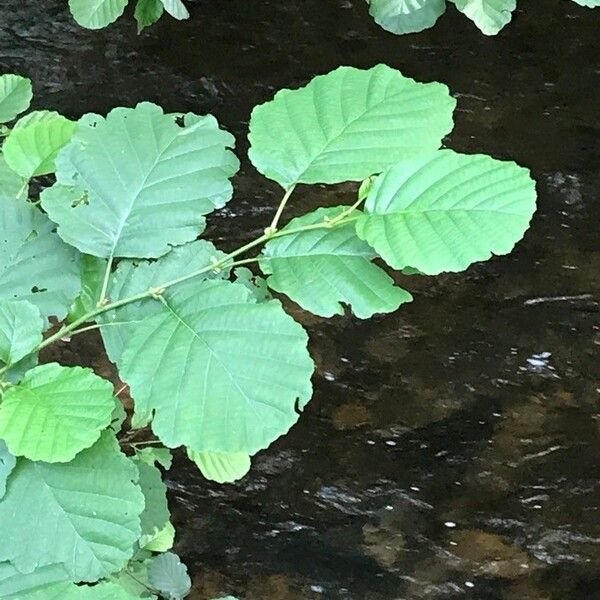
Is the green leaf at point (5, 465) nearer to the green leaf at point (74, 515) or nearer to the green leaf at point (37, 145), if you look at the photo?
the green leaf at point (74, 515)

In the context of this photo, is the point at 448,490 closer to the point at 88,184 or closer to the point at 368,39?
the point at 88,184

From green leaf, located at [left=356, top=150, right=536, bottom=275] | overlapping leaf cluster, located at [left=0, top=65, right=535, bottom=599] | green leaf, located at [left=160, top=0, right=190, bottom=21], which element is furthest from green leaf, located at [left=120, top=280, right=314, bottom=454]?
green leaf, located at [left=160, top=0, right=190, bottom=21]

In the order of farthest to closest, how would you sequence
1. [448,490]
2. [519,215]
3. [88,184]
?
[448,490], [88,184], [519,215]

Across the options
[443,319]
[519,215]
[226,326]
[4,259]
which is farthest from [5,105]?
[443,319]

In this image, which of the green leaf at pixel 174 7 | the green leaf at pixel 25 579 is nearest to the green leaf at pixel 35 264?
the green leaf at pixel 25 579

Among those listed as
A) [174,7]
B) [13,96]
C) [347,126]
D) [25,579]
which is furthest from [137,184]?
[174,7]

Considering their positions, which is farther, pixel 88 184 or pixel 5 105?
pixel 5 105

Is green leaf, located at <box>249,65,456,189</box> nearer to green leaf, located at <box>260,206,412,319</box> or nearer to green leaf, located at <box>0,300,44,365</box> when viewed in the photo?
green leaf, located at <box>260,206,412,319</box>
